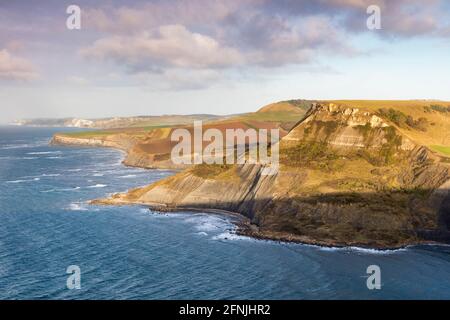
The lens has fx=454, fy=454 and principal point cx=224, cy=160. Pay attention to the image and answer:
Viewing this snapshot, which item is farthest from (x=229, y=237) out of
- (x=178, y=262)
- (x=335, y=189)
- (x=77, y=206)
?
(x=77, y=206)

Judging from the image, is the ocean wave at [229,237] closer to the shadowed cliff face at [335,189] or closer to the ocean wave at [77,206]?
the shadowed cliff face at [335,189]

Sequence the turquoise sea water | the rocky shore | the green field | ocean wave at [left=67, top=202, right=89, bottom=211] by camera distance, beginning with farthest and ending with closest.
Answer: ocean wave at [left=67, top=202, right=89, bottom=211] < the green field < the rocky shore < the turquoise sea water

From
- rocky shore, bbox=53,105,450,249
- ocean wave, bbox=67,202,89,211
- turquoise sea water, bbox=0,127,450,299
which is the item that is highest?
rocky shore, bbox=53,105,450,249

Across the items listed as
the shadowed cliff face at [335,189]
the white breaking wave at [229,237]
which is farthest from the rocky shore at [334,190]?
the white breaking wave at [229,237]

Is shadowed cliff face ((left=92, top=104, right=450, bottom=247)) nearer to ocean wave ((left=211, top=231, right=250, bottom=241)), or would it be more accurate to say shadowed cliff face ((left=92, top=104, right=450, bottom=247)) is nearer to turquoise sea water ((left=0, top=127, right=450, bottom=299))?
ocean wave ((left=211, top=231, right=250, bottom=241))

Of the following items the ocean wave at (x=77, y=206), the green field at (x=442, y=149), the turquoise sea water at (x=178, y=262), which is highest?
the green field at (x=442, y=149)

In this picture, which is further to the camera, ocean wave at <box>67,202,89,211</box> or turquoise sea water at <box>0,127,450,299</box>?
ocean wave at <box>67,202,89,211</box>

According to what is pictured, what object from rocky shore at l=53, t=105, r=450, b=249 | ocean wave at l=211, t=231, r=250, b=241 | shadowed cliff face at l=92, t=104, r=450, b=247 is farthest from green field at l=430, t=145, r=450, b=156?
ocean wave at l=211, t=231, r=250, b=241
